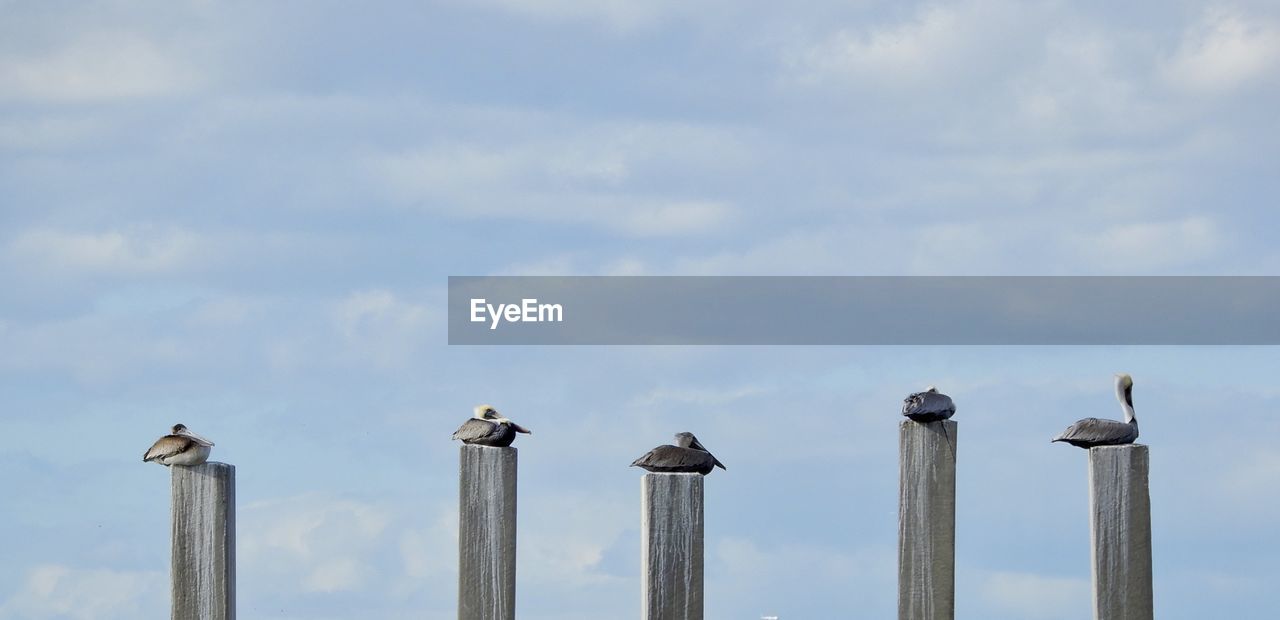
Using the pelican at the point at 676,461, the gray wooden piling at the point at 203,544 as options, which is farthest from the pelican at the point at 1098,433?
the gray wooden piling at the point at 203,544

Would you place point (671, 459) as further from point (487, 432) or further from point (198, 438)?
point (198, 438)

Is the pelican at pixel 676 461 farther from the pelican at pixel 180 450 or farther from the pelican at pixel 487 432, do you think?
the pelican at pixel 180 450

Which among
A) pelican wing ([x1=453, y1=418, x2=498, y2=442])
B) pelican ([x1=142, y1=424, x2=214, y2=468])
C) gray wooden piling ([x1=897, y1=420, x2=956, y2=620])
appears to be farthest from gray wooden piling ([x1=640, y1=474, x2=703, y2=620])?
pelican ([x1=142, y1=424, x2=214, y2=468])

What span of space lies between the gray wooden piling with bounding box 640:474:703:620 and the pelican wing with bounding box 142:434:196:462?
2.28 m

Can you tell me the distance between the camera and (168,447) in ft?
24.5

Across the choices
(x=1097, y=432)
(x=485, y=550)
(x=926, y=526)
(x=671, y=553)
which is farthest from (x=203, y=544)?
(x=1097, y=432)

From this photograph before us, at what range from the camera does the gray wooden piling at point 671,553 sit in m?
7.17

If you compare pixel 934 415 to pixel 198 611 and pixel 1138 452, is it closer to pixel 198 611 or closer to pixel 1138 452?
pixel 1138 452

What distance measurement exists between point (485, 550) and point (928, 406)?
2.22 meters

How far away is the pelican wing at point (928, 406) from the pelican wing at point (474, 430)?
1982 millimetres

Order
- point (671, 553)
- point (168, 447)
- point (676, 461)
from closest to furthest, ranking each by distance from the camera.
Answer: point (671, 553) → point (676, 461) → point (168, 447)

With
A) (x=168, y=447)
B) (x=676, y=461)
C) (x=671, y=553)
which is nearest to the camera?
(x=671, y=553)

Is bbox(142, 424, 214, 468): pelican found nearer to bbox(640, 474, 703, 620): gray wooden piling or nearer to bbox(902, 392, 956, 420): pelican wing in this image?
bbox(640, 474, 703, 620): gray wooden piling

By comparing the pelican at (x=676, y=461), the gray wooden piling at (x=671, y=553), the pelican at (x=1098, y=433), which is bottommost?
the gray wooden piling at (x=671, y=553)
